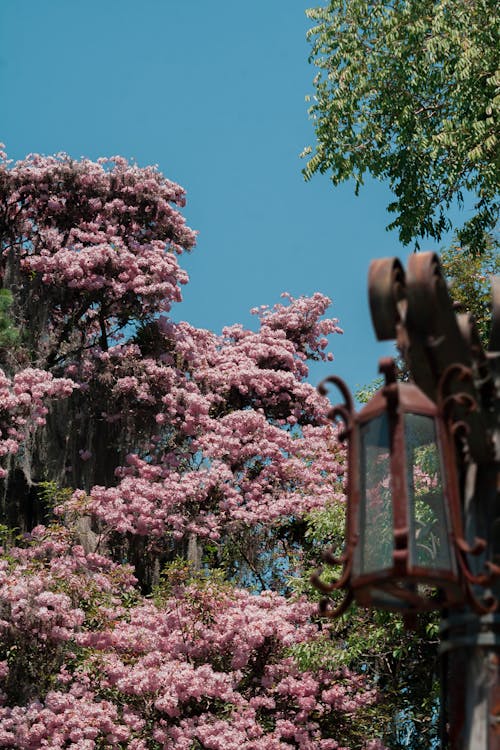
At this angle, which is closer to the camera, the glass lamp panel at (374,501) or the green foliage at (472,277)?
the glass lamp panel at (374,501)

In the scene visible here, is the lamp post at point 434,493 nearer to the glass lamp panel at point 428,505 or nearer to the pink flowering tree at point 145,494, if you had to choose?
the glass lamp panel at point 428,505

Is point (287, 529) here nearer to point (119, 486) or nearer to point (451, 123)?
point (119, 486)

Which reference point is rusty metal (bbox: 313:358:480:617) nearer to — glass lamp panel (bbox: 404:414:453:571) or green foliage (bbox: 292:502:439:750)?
glass lamp panel (bbox: 404:414:453:571)

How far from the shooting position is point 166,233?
70.7 ft

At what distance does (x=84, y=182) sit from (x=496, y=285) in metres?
17.2

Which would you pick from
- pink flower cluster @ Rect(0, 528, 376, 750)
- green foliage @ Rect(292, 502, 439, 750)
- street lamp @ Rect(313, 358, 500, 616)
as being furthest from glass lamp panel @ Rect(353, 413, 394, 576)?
pink flower cluster @ Rect(0, 528, 376, 750)

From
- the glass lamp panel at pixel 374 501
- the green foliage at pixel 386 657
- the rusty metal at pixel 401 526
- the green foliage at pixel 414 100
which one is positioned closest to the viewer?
the rusty metal at pixel 401 526

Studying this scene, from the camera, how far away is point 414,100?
717 inches

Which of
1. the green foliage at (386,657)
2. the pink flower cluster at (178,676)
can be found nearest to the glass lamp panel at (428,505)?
the green foliage at (386,657)

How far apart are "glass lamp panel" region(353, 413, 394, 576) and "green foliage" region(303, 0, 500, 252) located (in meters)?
13.1

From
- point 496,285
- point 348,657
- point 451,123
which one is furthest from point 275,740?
point 451,123

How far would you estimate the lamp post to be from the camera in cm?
367

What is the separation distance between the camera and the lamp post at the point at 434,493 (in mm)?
3672

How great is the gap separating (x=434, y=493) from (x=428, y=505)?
0.14 m
